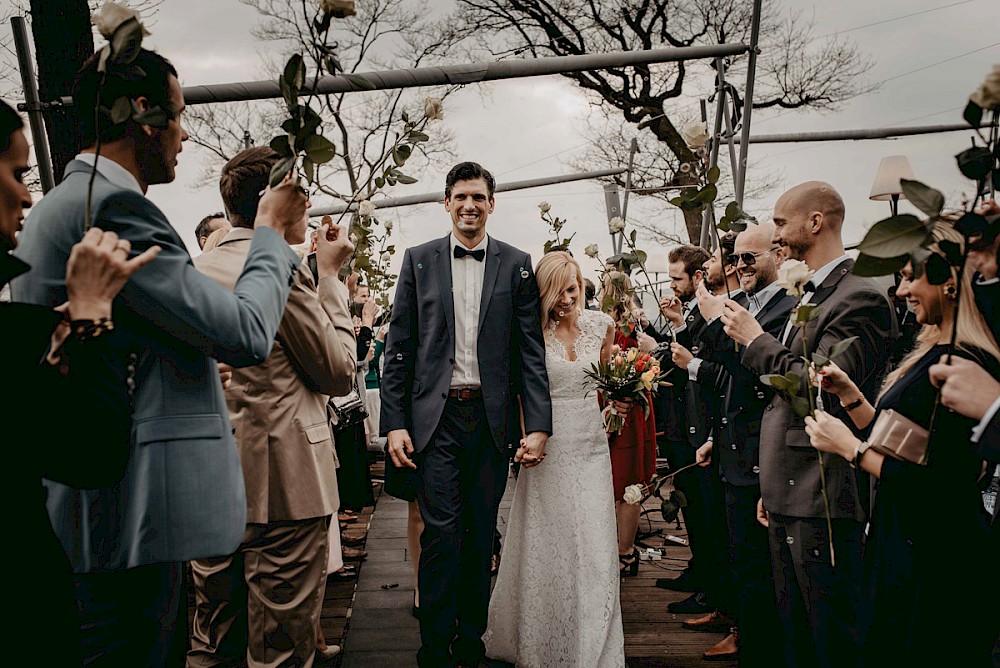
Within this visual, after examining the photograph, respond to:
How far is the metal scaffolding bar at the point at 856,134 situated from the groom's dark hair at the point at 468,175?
19.2ft

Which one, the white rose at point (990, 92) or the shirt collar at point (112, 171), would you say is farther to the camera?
the shirt collar at point (112, 171)

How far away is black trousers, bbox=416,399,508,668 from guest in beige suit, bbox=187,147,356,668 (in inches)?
30.2

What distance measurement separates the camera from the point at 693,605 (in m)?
4.48

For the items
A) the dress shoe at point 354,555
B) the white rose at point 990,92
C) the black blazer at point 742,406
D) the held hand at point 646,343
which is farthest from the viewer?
the dress shoe at point 354,555

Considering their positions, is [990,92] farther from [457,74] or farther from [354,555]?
[354,555]

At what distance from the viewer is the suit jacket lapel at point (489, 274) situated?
11.9 ft

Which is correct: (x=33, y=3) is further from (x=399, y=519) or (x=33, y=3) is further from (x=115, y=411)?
(x=399, y=519)

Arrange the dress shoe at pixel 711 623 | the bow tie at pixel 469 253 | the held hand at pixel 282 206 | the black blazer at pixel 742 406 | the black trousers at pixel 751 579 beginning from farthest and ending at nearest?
the dress shoe at pixel 711 623 < the bow tie at pixel 469 253 < the black trousers at pixel 751 579 < the black blazer at pixel 742 406 < the held hand at pixel 282 206

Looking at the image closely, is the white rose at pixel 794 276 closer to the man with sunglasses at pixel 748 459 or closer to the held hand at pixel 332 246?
the man with sunglasses at pixel 748 459

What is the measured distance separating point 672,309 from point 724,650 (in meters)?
1.83

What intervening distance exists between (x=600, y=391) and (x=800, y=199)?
1508 mm

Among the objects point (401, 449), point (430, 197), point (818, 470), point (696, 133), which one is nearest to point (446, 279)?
point (401, 449)

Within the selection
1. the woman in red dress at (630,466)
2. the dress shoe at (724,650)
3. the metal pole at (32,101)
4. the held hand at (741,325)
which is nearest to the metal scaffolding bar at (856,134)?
the woman in red dress at (630,466)

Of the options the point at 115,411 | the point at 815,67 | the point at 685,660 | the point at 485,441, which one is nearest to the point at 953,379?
the point at 115,411
